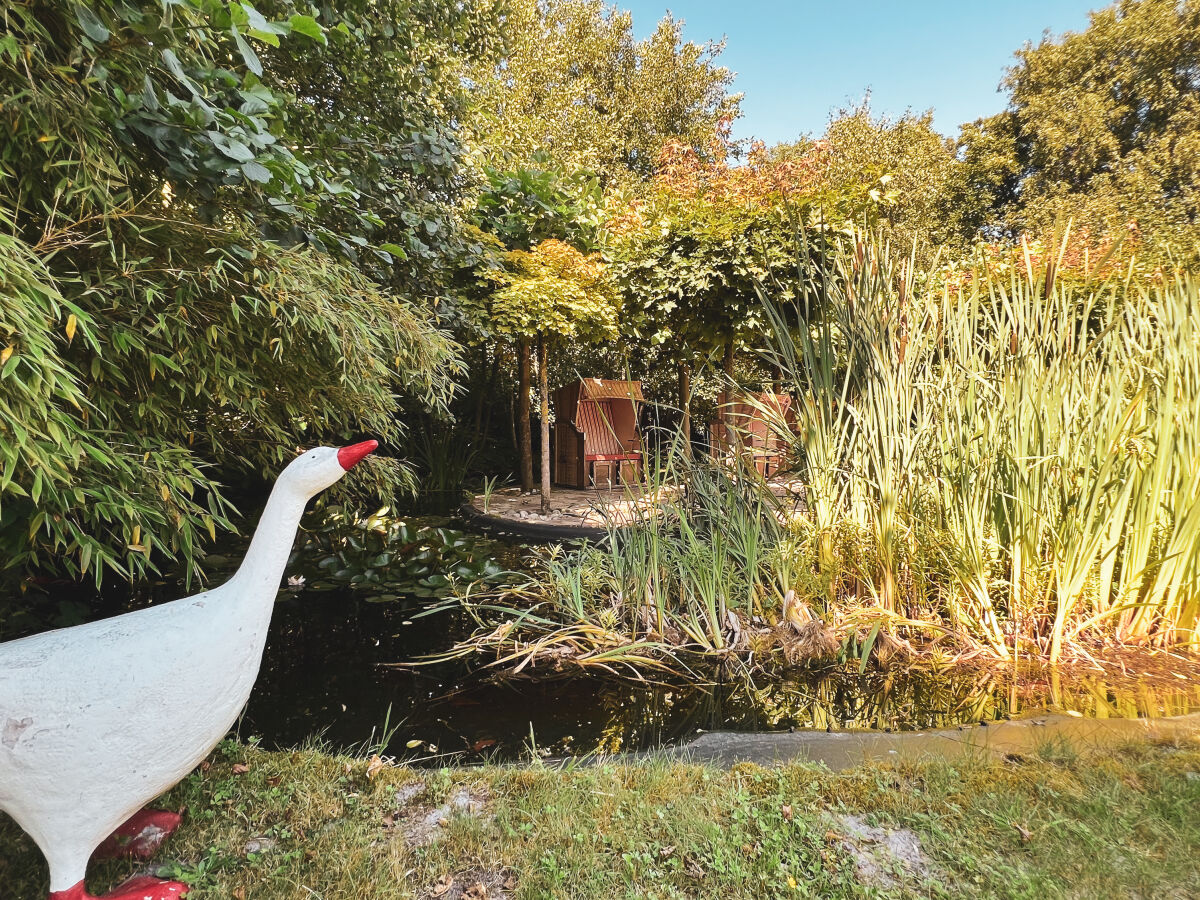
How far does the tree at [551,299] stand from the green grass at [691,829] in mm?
4088

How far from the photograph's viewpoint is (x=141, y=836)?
4.19 ft

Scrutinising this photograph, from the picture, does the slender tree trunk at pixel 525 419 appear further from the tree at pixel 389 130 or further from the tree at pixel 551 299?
the tree at pixel 389 130

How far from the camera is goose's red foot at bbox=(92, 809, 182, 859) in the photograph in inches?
49.4

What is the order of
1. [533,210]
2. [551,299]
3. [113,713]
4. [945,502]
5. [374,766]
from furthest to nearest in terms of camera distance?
[533,210], [551,299], [945,502], [374,766], [113,713]

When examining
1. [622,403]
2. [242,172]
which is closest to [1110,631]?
[242,172]

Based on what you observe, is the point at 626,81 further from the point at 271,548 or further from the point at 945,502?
the point at 271,548

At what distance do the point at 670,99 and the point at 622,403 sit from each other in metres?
9.75

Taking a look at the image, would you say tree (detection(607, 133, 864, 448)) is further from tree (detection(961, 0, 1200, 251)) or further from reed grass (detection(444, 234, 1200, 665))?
tree (detection(961, 0, 1200, 251))

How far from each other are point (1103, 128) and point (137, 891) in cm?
1790

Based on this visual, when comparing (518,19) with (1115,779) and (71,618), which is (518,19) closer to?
(71,618)

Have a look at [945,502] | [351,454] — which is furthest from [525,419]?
[351,454]

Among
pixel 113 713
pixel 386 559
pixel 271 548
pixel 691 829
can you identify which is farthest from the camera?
pixel 386 559

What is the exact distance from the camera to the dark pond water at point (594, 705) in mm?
1974

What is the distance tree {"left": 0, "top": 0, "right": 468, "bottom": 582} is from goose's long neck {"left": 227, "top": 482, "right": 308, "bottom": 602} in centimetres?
28
